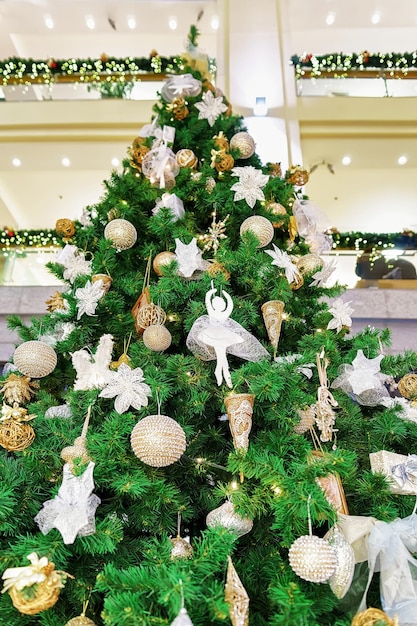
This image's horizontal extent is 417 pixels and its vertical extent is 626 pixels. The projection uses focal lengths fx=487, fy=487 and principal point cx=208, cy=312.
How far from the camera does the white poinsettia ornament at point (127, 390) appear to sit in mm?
1099

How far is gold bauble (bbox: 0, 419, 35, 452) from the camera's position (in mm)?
1142

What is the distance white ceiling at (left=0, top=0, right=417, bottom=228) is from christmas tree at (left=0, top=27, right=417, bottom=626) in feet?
20.9

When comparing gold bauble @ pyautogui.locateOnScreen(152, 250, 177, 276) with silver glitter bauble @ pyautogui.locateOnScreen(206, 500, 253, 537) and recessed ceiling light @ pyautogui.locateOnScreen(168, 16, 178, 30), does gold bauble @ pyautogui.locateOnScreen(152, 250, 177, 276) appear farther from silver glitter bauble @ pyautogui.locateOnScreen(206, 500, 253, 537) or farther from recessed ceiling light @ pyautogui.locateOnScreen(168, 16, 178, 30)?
recessed ceiling light @ pyautogui.locateOnScreen(168, 16, 178, 30)

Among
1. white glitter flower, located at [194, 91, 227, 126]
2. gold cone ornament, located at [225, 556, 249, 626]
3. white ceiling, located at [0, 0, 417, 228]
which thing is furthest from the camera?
white ceiling, located at [0, 0, 417, 228]

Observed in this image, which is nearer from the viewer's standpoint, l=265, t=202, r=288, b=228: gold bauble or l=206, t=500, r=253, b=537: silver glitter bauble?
l=206, t=500, r=253, b=537: silver glitter bauble

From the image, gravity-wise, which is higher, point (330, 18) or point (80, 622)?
point (330, 18)

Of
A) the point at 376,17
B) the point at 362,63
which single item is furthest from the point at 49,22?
the point at 376,17

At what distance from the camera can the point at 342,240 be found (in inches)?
216

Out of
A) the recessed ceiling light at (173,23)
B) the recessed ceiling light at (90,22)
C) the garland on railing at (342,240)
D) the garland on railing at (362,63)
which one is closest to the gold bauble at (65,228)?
the garland on railing at (342,240)

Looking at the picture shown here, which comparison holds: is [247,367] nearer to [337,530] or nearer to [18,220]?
[337,530]

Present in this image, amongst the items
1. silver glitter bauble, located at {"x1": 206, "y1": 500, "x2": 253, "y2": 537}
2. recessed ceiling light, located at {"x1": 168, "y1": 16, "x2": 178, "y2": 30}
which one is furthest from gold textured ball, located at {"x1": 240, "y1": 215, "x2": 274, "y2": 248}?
recessed ceiling light, located at {"x1": 168, "y1": 16, "x2": 178, "y2": 30}

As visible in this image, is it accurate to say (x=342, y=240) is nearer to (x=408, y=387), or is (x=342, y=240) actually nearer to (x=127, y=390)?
(x=408, y=387)

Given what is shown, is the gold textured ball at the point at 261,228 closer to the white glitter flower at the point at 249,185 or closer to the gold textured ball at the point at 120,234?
the white glitter flower at the point at 249,185

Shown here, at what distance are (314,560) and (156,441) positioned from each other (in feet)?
1.17
